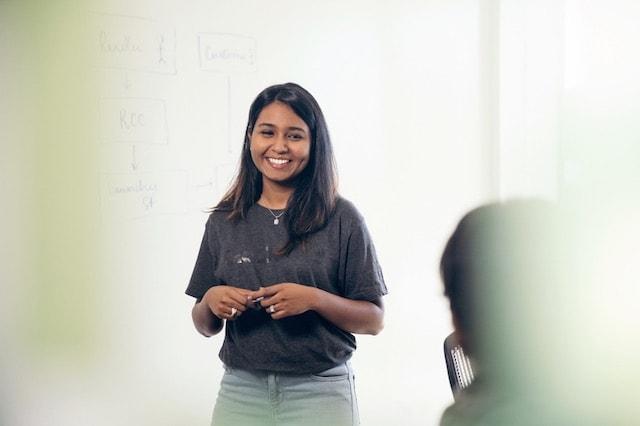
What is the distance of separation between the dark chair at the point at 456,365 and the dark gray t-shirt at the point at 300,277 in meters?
0.14

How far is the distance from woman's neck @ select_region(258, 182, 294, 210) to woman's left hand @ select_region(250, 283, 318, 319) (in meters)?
0.14

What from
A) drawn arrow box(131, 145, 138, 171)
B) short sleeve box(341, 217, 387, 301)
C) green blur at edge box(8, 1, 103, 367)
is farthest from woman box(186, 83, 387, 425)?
green blur at edge box(8, 1, 103, 367)

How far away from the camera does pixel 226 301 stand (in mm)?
1246

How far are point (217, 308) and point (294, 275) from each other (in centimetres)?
17

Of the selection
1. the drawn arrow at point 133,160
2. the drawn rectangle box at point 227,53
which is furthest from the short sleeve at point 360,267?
the drawn arrow at point 133,160

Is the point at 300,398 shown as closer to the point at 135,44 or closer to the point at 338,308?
the point at 338,308

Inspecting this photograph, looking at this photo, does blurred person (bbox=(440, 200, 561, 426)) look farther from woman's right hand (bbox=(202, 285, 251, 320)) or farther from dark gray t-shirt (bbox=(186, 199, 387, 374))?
woman's right hand (bbox=(202, 285, 251, 320))

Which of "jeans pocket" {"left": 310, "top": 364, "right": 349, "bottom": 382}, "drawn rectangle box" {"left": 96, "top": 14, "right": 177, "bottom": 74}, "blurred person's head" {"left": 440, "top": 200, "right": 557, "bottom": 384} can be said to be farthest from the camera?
"drawn rectangle box" {"left": 96, "top": 14, "right": 177, "bottom": 74}

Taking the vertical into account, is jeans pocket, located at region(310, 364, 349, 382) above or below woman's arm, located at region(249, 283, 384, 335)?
below

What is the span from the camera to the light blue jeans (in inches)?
48.2

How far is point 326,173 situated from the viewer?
121 cm

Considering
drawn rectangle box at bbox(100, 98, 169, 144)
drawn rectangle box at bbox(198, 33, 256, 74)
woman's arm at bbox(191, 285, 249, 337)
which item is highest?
drawn rectangle box at bbox(198, 33, 256, 74)

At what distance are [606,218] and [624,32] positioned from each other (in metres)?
0.29

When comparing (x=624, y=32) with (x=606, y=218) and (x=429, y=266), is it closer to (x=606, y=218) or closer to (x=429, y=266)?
(x=606, y=218)
